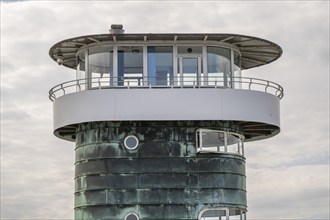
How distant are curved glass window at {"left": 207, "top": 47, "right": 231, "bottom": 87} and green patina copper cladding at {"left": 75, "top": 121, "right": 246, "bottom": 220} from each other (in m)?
2.12

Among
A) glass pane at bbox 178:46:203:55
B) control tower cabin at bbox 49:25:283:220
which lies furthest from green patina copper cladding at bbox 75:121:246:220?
glass pane at bbox 178:46:203:55

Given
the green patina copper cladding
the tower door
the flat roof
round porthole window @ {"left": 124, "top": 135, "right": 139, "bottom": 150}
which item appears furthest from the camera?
the tower door

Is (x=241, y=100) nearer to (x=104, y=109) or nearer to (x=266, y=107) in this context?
(x=266, y=107)

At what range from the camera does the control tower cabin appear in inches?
1351

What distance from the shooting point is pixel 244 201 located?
36281 mm

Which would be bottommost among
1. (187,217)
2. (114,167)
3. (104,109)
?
(187,217)

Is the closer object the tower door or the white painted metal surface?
the white painted metal surface

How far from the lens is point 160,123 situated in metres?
34.9

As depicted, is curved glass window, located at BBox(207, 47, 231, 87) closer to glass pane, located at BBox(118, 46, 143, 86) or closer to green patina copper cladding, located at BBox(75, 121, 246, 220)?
green patina copper cladding, located at BBox(75, 121, 246, 220)

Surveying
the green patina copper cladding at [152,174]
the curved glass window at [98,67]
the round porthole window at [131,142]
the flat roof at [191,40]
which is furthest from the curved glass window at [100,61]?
the round porthole window at [131,142]

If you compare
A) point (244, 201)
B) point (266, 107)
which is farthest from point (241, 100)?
point (244, 201)

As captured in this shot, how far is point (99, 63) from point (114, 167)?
5033mm

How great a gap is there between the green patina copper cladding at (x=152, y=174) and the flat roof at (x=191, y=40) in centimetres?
374

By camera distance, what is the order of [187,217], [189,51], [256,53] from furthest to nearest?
1. [256,53]
2. [189,51]
3. [187,217]
